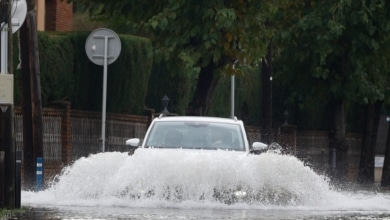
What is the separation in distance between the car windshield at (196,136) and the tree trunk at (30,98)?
5112 mm

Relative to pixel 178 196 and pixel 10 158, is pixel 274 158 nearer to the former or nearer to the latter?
pixel 178 196

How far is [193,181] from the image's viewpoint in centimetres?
2061

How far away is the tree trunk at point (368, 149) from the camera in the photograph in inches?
1774

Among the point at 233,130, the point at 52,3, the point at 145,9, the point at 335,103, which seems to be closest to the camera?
the point at 233,130

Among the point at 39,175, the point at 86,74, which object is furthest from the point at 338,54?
the point at 39,175

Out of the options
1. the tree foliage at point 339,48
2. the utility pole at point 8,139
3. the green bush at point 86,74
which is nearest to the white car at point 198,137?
the utility pole at point 8,139

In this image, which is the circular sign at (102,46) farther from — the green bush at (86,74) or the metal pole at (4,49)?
the metal pole at (4,49)

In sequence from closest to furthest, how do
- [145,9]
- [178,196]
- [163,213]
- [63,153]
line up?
[163,213], [178,196], [145,9], [63,153]

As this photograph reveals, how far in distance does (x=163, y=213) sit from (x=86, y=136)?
15.6 meters

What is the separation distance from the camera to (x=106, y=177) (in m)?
21.2

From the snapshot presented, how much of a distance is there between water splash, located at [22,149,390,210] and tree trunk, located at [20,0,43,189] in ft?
19.8

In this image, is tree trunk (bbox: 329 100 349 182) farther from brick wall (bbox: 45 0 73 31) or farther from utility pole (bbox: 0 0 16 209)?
utility pole (bbox: 0 0 16 209)

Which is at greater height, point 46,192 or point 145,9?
point 145,9

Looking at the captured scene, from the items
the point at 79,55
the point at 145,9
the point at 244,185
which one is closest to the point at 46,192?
the point at 244,185
